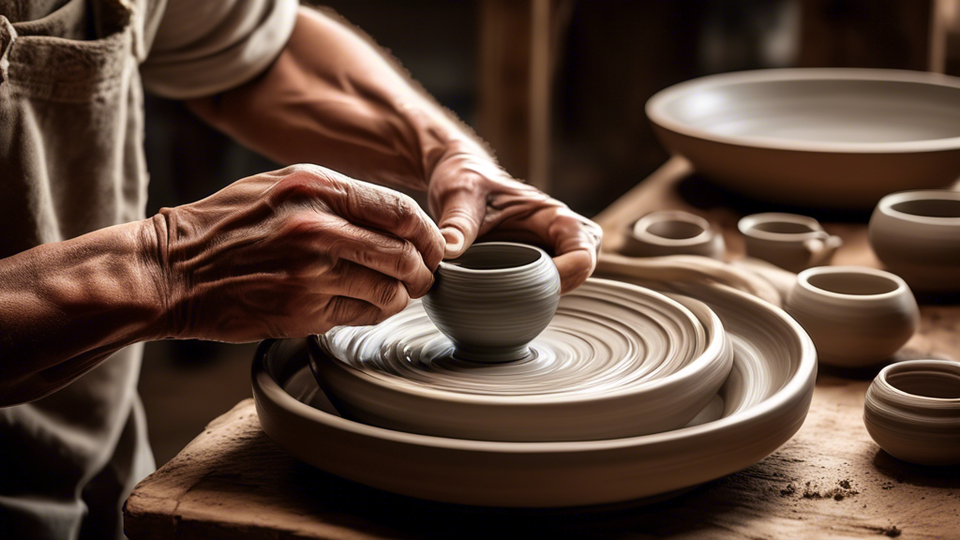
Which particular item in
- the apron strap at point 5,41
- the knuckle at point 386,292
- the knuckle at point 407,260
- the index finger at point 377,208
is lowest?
the knuckle at point 386,292

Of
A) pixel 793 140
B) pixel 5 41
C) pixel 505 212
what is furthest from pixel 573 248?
pixel 793 140

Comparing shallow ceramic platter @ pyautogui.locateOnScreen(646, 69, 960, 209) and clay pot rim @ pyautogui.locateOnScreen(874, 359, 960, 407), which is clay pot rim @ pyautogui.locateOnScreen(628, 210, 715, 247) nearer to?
shallow ceramic platter @ pyautogui.locateOnScreen(646, 69, 960, 209)

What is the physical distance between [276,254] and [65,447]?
2.01 ft

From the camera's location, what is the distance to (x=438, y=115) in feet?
4.99

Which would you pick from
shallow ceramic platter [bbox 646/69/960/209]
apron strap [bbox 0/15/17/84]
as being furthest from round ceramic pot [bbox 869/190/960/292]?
apron strap [bbox 0/15/17/84]

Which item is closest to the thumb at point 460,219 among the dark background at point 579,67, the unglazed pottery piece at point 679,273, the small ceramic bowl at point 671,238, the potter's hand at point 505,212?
the potter's hand at point 505,212

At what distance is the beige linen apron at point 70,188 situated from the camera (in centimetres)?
117

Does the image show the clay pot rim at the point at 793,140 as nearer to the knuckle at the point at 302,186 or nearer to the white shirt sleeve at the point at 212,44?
the white shirt sleeve at the point at 212,44

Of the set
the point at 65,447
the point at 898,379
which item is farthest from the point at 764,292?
the point at 65,447

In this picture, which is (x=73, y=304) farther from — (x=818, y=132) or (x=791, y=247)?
(x=818, y=132)

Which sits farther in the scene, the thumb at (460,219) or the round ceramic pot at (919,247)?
the round ceramic pot at (919,247)

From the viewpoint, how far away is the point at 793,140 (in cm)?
228

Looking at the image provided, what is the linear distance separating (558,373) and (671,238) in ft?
2.45

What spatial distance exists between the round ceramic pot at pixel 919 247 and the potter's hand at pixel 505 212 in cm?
63
